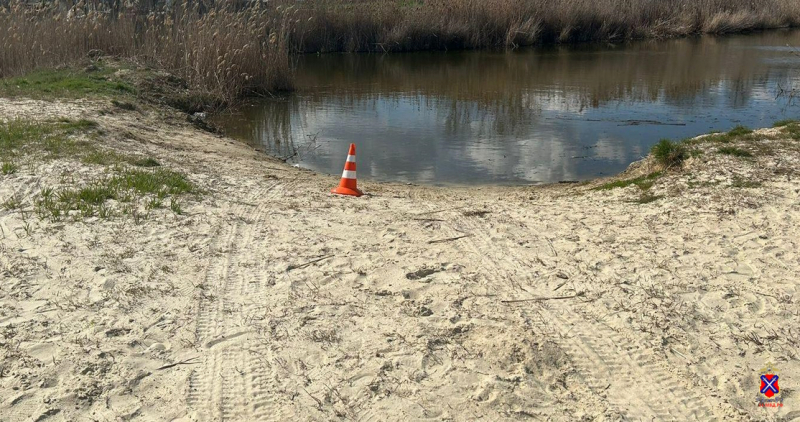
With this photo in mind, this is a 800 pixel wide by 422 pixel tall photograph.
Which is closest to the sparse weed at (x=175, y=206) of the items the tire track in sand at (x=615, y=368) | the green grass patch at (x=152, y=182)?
the green grass patch at (x=152, y=182)

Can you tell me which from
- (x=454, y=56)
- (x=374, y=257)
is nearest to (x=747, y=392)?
(x=374, y=257)

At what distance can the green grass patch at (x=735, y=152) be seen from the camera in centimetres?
844

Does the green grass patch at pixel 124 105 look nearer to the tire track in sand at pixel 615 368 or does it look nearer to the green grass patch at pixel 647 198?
the green grass patch at pixel 647 198

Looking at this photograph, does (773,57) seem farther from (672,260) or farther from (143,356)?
(143,356)

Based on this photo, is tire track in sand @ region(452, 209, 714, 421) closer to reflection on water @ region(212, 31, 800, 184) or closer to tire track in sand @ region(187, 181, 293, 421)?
tire track in sand @ region(187, 181, 293, 421)

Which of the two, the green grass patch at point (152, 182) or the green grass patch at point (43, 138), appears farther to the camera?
the green grass patch at point (43, 138)

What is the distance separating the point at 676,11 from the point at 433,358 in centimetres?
3029

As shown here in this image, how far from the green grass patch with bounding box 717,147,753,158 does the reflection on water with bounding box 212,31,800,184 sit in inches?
88.2

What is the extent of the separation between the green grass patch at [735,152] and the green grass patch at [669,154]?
0.44 m

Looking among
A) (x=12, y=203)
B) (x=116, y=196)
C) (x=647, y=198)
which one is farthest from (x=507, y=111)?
(x=12, y=203)

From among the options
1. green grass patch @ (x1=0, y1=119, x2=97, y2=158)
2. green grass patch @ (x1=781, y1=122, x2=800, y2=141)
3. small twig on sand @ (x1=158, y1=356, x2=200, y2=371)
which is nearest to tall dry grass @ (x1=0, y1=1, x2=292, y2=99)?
green grass patch @ (x1=0, y1=119, x2=97, y2=158)

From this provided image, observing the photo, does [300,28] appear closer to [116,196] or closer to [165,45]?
[165,45]

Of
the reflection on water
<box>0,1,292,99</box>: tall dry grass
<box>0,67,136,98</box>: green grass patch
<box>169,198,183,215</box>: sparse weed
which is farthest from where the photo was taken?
<box>0,1,292,99</box>: tall dry grass

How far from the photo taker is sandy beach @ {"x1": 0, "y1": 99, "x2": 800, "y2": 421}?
392 centimetres
